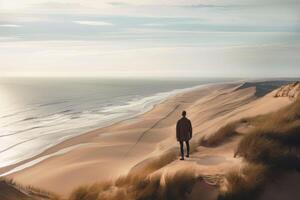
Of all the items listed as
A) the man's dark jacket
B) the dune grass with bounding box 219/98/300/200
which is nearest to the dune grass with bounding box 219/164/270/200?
the dune grass with bounding box 219/98/300/200

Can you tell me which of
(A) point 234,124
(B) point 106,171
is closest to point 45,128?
(B) point 106,171


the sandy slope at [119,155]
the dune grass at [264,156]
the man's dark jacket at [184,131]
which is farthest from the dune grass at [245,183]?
the man's dark jacket at [184,131]

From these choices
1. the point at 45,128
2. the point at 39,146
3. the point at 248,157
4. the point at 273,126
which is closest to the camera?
the point at 248,157

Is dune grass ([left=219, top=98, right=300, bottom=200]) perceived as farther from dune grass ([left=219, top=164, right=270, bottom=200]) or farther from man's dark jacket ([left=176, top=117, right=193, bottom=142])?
man's dark jacket ([left=176, top=117, right=193, bottom=142])

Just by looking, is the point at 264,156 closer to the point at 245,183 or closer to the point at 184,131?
the point at 245,183

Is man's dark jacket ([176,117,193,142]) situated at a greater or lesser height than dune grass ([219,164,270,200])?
greater

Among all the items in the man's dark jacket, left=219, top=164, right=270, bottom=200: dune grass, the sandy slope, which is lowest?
the sandy slope

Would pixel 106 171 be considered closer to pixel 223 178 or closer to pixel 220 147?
pixel 220 147

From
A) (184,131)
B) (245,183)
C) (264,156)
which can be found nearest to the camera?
(245,183)

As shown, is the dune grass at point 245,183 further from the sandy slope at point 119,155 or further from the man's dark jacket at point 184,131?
the man's dark jacket at point 184,131

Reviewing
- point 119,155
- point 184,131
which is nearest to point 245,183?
point 184,131

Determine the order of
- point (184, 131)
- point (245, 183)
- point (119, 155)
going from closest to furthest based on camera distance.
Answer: point (245, 183) < point (184, 131) < point (119, 155)

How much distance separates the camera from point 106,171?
16.6 meters

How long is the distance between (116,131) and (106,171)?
12790 mm
